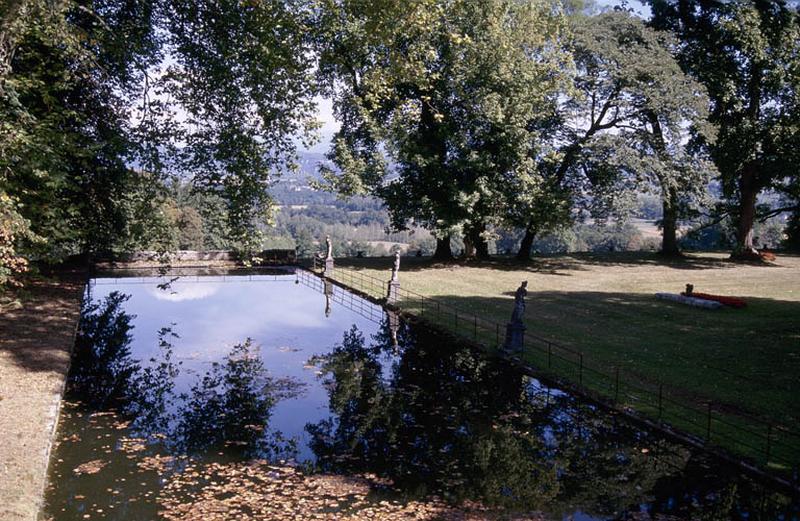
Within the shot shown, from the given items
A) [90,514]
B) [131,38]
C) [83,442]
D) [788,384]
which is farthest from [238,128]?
[788,384]

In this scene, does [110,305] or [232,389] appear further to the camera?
[110,305]

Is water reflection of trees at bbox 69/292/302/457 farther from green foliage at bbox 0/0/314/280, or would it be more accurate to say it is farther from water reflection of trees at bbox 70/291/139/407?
green foliage at bbox 0/0/314/280

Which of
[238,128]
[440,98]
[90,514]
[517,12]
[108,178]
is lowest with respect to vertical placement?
[90,514]

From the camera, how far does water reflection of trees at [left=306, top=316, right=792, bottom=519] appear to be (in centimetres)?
1119

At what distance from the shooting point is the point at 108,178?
21.4 meters

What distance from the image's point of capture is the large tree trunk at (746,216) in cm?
4172

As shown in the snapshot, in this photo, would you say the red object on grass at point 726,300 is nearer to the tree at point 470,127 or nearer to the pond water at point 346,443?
the tree at point 470,127

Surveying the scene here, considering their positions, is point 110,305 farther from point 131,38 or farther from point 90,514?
point 90,514

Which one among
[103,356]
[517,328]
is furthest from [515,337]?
[103,356]

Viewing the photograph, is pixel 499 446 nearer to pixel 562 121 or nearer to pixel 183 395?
pixel 183 395

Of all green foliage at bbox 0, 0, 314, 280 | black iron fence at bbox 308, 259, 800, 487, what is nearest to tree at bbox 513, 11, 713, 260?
black iron fence at bbox 308, 259, 800, 487

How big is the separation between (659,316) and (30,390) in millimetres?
22560

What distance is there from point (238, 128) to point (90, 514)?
1133 centimetres

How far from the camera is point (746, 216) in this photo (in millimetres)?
42344
